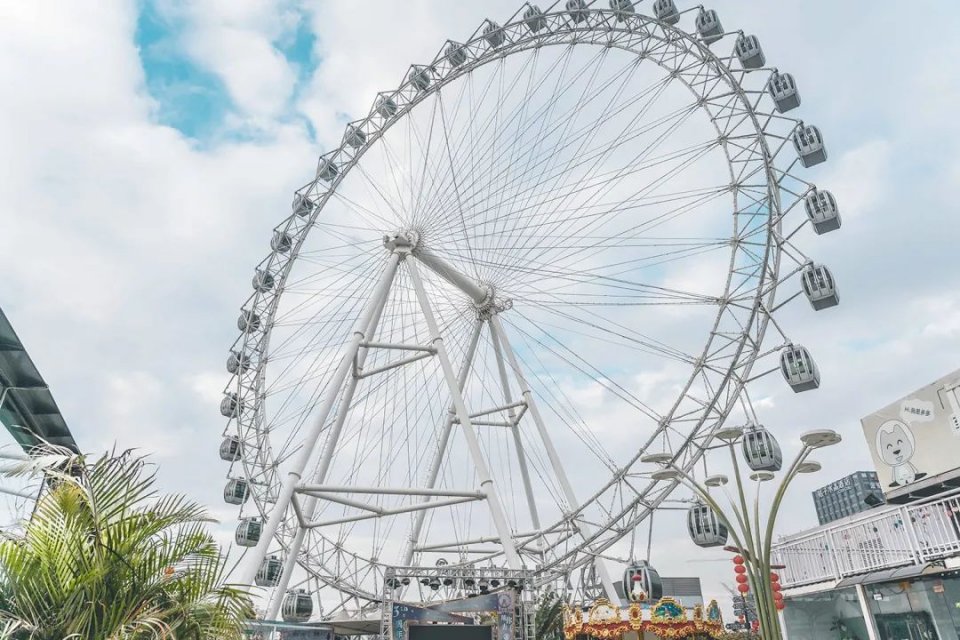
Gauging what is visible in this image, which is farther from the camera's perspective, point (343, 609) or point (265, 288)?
point (265, 288)

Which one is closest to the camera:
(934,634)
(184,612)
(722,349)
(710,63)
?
(184,612)

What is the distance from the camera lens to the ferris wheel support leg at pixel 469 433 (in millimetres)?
14188

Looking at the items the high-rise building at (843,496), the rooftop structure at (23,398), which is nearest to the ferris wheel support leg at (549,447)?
the rooftop structure at (23,398)

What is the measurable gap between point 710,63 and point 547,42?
5498 mm

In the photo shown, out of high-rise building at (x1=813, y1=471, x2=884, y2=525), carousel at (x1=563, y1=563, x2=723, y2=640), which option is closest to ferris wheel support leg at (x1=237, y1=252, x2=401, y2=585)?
carousel at (x1=563, y1=563, x2=723, y2=640)

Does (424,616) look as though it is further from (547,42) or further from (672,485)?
(547,42)

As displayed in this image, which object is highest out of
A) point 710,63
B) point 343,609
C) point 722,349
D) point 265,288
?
point 710,63

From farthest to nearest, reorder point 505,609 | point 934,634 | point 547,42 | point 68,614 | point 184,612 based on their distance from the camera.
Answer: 1. point 547,42
2. point 505,609
3. point 934,634
4. point 184,612
5. point 68,614

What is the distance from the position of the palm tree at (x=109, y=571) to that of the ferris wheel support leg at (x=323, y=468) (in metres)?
12.1

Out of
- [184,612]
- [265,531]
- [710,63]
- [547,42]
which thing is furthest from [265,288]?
[184,612]

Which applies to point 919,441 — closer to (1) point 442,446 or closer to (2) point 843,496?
(1) point 442,446

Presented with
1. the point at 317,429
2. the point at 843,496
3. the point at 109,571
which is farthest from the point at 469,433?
the point at 843,496

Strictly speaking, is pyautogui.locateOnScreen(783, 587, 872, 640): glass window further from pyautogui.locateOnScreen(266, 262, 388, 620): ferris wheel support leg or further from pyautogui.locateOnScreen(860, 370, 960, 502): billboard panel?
pyautogui.locateOnScreen(266, 262, 388, 620): ferris wheel support leg

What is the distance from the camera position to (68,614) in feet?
11.9
